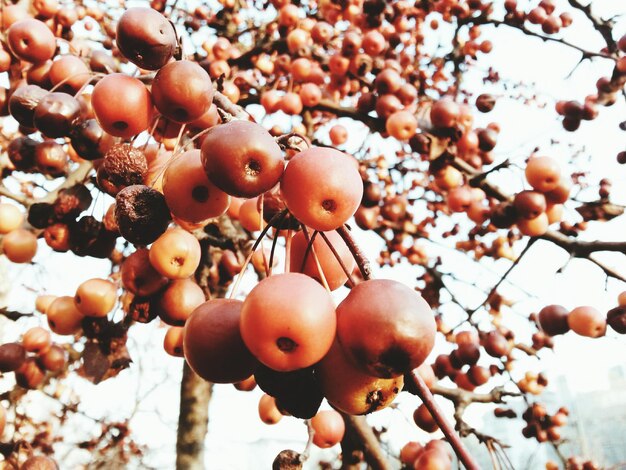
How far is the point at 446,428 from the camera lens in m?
0.82

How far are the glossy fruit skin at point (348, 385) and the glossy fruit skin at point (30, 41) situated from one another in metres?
2.37

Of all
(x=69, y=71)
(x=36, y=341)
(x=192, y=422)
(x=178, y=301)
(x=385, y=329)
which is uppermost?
(x=385, y=329)

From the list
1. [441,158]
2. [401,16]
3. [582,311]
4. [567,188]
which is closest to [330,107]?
[441,158]

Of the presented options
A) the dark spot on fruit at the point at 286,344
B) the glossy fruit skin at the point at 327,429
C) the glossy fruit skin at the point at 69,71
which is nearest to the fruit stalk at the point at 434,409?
the dark spot on fruit at the point at 286,344

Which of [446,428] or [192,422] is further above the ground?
[446,428]

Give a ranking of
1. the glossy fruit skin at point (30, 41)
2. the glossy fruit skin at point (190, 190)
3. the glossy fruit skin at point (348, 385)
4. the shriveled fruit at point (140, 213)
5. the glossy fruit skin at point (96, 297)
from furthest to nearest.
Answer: the glossy fruit skin at point (30, 41) → the glossy fruit skin at point (96, 297) → the glossy fruit skin at point (190, 190) → the shriveled fruit at point (140, 213) → the glossy fruit skin at point (348, 385)

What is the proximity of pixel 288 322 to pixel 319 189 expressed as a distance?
29cm

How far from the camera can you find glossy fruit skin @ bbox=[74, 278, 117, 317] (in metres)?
2.21

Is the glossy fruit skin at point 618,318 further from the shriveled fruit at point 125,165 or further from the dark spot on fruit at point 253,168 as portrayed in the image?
the shriveled fruit at point 125,165

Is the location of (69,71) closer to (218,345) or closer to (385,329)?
(218,345)

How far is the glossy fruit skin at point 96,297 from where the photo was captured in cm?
221

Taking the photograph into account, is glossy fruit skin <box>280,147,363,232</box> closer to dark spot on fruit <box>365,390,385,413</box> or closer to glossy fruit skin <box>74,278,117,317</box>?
dark spot on fruit <box>365,390,385,413</box>

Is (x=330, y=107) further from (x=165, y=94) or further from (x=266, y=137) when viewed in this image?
(x=266, y=137)

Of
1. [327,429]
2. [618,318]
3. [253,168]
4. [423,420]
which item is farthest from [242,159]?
[618,318]
